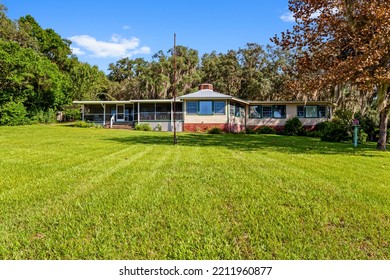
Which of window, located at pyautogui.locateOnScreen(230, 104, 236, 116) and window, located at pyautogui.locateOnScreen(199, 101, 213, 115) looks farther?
window, located at pyautogui.locateOnScreen(230, 104, 236, 116)

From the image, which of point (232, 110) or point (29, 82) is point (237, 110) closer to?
point (232, 110)

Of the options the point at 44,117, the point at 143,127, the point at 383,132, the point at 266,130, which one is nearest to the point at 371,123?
the point at 383,132

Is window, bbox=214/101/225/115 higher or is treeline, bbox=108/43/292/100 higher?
treeline, bbox=108/43/292/100

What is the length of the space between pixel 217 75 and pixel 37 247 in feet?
118

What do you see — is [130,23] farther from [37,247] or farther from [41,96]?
[41,96]

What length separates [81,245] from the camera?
262cm

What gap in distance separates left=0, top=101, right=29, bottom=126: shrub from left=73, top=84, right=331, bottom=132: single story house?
4388 mm

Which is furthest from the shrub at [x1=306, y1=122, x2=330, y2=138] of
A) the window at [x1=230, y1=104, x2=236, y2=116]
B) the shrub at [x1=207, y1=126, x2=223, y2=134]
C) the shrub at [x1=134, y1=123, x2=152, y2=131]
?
the shrub at [x1=134, y1=123, x2=152, y2=131]

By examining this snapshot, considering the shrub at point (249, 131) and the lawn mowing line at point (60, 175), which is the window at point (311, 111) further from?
the lawn mowing line at point (60, 175)

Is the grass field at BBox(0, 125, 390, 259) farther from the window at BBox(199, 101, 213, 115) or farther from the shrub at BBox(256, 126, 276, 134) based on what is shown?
the shrub at BBox(256, 126, 276, 134)

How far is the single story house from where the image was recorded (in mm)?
24297

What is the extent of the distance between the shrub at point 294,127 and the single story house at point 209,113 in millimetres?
1271

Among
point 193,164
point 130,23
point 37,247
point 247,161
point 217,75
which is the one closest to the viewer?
point 37,247
